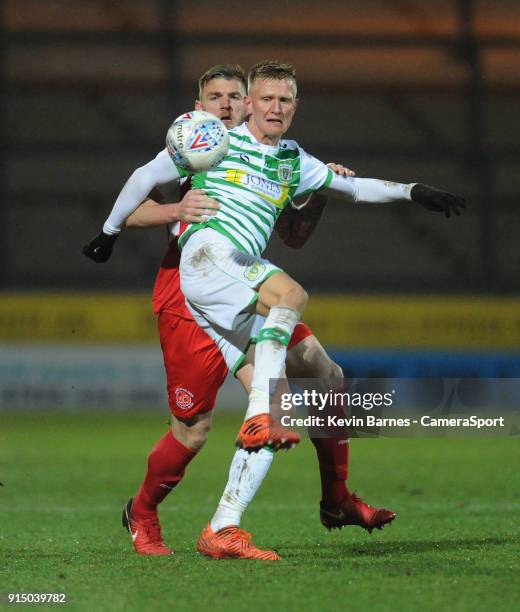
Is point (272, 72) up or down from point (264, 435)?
up

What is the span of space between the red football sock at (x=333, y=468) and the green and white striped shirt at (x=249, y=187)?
936 mm

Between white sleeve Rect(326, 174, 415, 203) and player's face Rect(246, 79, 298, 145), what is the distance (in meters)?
0.39

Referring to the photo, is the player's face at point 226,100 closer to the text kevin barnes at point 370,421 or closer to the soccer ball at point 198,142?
the soccer ball at point 198,142

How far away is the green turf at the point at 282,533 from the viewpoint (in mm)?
4125

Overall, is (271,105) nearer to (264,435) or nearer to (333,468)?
(264,435)

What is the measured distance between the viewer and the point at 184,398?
17.7 feet

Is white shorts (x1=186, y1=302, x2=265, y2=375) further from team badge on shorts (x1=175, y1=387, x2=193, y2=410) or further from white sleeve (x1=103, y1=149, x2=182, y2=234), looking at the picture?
white sleeve (x1=103, y1=149, x2=182, y2=234)

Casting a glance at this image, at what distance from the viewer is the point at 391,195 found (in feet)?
17.6

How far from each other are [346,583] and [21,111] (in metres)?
13.3

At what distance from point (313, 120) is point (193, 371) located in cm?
1209

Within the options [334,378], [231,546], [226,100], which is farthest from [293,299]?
[226,100]

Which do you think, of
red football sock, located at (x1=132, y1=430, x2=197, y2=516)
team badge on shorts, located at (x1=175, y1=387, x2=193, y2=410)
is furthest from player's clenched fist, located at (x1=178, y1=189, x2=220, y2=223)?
red football sock, located at (x1=132, y1=430, x2=197, y2=516)

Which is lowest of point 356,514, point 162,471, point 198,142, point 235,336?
point 356,514

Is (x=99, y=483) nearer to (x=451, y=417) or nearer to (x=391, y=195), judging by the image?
(x=451, y=417)
